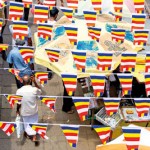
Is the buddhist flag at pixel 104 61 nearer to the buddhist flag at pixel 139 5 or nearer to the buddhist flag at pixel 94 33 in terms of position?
the buddhist flag at pixel 94 33

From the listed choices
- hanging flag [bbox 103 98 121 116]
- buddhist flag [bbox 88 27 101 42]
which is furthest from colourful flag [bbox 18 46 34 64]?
hanging flag [bbox 103 98 121 116]

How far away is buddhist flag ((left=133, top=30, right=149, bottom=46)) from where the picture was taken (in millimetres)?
8391

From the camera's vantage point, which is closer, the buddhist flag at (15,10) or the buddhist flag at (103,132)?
the buddhist flag at (103,132)

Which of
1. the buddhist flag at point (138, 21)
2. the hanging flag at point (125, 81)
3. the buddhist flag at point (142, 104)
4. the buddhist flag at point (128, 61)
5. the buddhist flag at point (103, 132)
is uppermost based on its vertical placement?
the buddhist flag at point (138, 21)

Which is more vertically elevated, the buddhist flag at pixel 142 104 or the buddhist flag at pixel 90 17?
the buddhist flag at pixel 90 17

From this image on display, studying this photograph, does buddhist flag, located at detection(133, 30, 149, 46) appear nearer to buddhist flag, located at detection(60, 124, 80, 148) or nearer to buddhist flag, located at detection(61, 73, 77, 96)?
buddhist flag, located at detection(61, 73, 77, 96)

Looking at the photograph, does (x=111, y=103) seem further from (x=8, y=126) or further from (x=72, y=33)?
(x=8, y=126)

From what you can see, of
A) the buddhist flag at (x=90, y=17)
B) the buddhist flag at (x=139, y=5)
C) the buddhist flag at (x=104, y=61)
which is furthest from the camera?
the buddhist flag at (x=139, y=5)

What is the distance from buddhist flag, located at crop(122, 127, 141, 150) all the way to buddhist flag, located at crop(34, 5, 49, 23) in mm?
3442

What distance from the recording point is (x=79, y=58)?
7.80m

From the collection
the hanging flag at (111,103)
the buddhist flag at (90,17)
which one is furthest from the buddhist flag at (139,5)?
the hanging flag at (111,103)

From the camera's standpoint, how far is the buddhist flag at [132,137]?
696 cm

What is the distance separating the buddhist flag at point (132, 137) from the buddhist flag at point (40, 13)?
11.3ft

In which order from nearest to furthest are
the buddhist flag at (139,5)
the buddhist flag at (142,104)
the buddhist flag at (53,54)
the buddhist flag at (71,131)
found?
the buddhist flag at (71,131) → the buddhist flag at (142,104) → the buddhist flag at (53,54) → the buddhist flag at (139,5)
